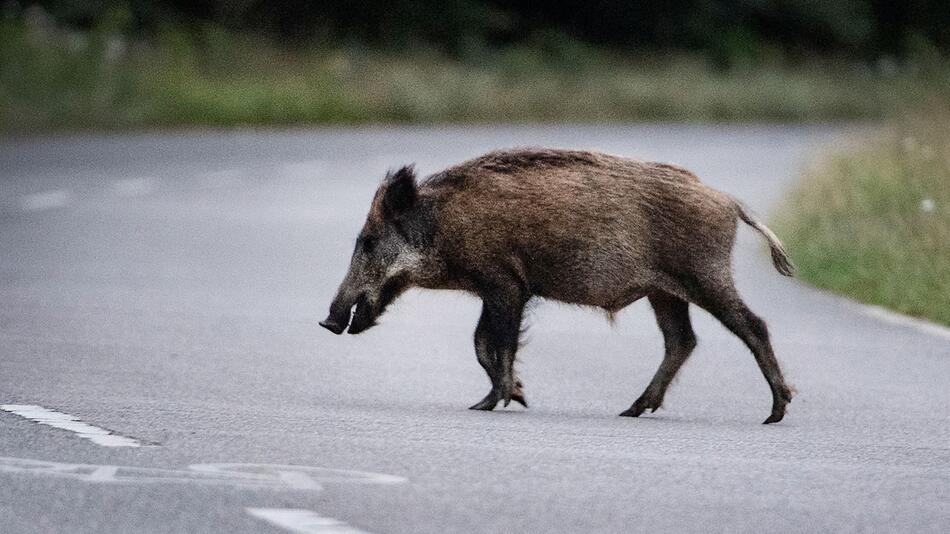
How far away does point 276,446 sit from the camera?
8.24m

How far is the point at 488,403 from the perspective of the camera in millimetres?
9703

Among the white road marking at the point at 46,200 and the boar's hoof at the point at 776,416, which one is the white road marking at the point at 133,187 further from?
the boar's hoof at the point at 776,416

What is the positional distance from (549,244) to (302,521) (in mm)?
3153

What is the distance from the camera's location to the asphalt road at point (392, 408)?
23.3ft

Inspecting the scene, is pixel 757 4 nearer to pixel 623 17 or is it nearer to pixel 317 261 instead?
pixel 623 17

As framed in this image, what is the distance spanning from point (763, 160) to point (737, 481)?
2242 centimetres

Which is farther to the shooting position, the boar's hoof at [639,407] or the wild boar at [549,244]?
the boar's hoof at [639,407]

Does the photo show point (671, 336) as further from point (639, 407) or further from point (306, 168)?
point (306, 168)

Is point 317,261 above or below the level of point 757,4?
below

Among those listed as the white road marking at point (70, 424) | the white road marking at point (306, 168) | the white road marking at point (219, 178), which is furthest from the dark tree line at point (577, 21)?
the white road marking at point (70, 424)

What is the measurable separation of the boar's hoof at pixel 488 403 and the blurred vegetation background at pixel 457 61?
528 inches

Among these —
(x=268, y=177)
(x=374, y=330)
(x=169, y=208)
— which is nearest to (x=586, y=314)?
(x=374, y=330)

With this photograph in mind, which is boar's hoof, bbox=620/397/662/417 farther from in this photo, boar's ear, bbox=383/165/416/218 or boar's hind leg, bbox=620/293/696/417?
boar's ear, bbox=383/165/416/218

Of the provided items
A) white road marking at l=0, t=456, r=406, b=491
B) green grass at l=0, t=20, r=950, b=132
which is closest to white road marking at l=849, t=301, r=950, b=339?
white road marking at l=0, t=456, r=406, b=491
